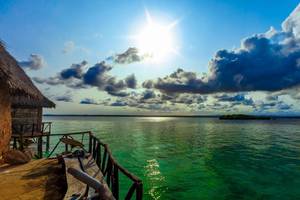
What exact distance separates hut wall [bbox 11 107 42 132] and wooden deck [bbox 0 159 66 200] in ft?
46.7

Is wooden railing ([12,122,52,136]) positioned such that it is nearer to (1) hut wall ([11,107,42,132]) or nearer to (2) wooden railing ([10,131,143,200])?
(1) hut wall ([11,107,42,132])

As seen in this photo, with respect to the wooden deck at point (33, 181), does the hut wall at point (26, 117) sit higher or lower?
higher

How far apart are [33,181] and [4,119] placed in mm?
4427

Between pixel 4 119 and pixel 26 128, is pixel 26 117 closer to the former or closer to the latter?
pixel 26 128

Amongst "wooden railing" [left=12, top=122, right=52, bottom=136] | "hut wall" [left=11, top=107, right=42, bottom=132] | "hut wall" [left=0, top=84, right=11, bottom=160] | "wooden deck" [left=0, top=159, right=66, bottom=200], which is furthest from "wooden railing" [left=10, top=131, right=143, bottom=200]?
"hut wall" [left=11, top=107, right=42, bottom=132]

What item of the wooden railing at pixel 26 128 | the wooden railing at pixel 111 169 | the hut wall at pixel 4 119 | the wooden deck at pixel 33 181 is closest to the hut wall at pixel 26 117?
the wooden railing at pixel 26 128

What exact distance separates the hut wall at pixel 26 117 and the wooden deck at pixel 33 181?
46.7ft

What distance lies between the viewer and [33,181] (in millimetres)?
7648

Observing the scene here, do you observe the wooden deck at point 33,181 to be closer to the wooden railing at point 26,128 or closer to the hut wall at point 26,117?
the wooden railing at point 26,128

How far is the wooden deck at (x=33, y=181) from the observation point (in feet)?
21.3

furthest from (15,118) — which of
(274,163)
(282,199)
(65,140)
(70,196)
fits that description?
(274,163)

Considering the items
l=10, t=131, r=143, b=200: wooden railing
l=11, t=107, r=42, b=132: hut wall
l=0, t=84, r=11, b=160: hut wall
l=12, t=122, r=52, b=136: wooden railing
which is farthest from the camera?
l=11, t=107, r=42, b=132: hut wall

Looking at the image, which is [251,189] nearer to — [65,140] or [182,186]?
[182,186]

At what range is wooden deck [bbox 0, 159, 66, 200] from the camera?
21.3 feet
